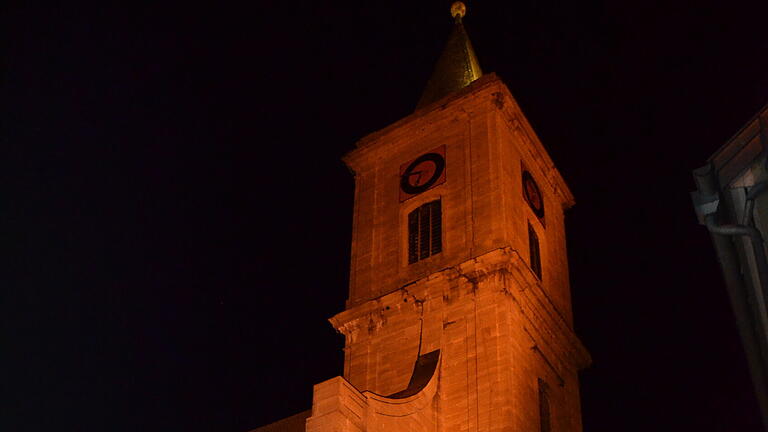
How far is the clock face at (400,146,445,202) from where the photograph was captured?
3947cm

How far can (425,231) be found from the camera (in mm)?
38406

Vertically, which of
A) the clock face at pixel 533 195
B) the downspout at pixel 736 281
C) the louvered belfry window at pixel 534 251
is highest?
the clock face at pixel 533 195

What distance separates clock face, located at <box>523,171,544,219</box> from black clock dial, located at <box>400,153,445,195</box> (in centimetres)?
301

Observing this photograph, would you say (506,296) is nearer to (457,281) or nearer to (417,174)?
(457,281)

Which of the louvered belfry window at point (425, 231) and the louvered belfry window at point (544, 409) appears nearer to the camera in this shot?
the louvered belfry window at point (544, 409)

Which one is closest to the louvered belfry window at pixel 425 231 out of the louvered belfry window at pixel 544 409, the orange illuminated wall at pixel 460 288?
the orange illuminated wall at pixel 460 288

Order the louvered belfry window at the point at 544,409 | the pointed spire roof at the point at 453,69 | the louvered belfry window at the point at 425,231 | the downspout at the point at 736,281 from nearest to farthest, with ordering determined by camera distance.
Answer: the downspout at the point at 736,281 → the louvered belfry window at the point at 544,409 → the louvered belfry window at the point at 425,231 → the pointed spire roof at the point at 453,69

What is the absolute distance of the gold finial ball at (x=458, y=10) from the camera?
49.3 metres

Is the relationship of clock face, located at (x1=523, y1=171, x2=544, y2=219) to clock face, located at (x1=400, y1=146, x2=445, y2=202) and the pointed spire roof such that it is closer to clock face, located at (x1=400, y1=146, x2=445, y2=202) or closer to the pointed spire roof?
clock face, located at (x1=400, y1=146, x2=445, y2=202)

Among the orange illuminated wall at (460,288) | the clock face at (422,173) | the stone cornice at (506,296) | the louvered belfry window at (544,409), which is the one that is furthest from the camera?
the clock face at (422,173)

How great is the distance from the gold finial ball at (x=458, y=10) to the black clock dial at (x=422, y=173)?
11.0 m

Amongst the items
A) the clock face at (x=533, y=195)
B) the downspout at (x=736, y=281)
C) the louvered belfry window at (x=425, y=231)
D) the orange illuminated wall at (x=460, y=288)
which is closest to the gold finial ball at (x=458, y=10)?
the orange illuminated wall at (x=460, y=288)

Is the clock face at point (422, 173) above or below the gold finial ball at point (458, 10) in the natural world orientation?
below

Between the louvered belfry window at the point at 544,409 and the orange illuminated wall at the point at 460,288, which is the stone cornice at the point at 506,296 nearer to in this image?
the orange illuminated wall at the point at 460,288
